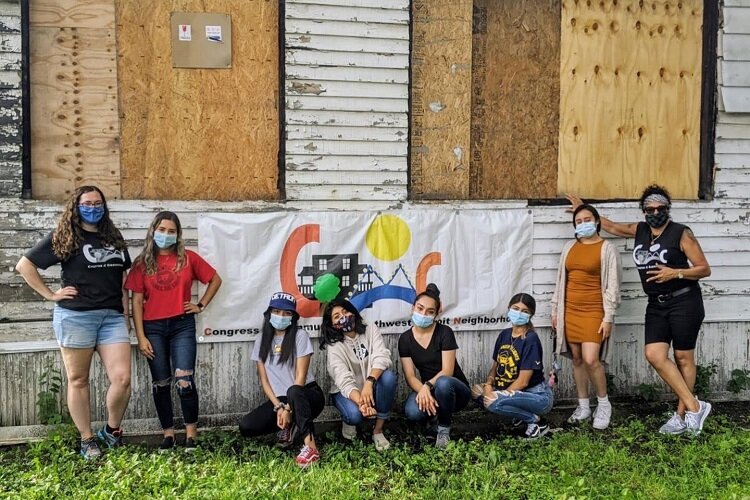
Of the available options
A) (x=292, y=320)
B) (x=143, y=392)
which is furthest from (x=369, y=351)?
(x=143, y=392)

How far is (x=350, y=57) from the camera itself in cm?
588

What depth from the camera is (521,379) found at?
545 centimetres

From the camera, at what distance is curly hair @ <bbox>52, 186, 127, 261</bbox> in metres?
4.90

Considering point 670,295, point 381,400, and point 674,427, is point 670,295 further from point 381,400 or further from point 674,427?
point 381,400

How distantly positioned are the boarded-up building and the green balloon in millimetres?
519

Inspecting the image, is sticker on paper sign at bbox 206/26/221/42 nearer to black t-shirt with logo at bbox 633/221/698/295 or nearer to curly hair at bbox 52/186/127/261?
curly hair at bbox 52/186/127/261

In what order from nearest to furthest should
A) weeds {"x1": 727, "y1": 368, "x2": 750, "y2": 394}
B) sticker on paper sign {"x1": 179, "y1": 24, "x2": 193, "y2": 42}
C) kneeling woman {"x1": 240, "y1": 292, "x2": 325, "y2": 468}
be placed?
kneeling woman {"x1": 240, "y1": 292, "x2": 325, "y2": 468}
sticker on paper sign {"x1": 179, "y1": 24, "x2": 193, "y2": 42}
weeds {"x1": 727, "y1": 368, "x2": 750, "y2": 394}

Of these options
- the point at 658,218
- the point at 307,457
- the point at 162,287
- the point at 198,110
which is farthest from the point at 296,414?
the point at 658,218

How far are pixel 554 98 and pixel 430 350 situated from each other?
101 inches

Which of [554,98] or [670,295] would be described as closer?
[670,295]

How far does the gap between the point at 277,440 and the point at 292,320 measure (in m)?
0.89

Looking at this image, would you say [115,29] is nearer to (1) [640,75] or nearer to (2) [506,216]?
(2) [506,216]

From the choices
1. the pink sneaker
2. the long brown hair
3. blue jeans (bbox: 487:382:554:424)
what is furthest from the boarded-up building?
the pink sneaker

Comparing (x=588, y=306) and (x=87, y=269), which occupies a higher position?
(x=87, y=269)
